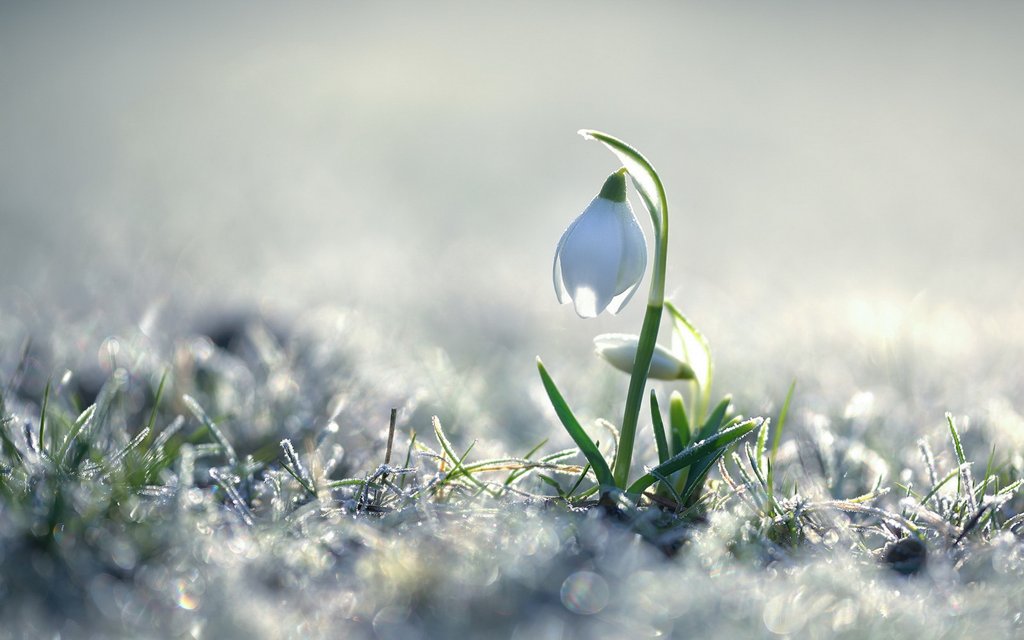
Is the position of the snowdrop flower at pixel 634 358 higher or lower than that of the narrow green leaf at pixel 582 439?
higher

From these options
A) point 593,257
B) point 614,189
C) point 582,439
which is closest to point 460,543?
point 582,439

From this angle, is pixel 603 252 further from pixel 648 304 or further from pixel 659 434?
pixel 659 434

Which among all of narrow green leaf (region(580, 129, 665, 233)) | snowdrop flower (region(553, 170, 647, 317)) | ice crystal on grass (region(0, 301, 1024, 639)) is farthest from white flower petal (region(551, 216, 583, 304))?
ice crystal on grass (region(0, 301, 1024, 639))

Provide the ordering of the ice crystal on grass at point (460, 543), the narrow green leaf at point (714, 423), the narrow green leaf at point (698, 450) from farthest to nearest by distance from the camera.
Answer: the narrow green leaf at point (714, 423)
the narrow green leaf at point (698, 450)
the ice crystal on grass at point (460, 543)

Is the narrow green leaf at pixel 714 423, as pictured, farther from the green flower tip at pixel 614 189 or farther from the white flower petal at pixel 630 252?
the green flower tip at pixel 614 189

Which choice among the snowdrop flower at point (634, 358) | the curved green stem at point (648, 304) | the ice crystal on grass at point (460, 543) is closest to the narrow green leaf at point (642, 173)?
the curved green stem at point (648, 304)

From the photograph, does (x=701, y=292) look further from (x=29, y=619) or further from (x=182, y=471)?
(x=29, y=619)

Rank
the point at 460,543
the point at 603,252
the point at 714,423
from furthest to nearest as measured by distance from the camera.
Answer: the point at 714,423 < the point at 603,252 < the point at 460,543
